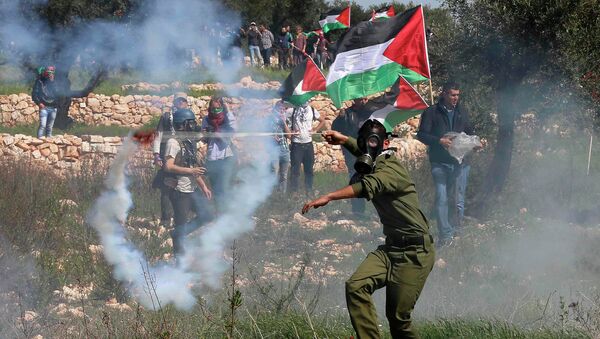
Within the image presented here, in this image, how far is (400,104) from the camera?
13.0 meters

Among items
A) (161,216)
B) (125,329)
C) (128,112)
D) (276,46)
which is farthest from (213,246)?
(276,46)

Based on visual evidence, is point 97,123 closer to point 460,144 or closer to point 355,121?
point 355,121

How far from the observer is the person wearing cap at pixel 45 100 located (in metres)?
15.0

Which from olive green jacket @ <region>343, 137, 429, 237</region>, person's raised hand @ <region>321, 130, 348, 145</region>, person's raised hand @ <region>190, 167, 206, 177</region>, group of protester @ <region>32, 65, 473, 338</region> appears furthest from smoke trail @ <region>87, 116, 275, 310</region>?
olive green jacket @ <region>343, 137, 429, 237</region>

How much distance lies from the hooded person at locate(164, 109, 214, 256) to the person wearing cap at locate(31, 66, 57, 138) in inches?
130

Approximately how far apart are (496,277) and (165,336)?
5.77 metres

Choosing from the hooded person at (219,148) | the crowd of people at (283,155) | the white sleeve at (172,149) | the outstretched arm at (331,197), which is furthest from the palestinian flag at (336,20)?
the outstretched arm at (331,197)

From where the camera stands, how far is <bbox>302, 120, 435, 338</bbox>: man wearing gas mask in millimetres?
7227

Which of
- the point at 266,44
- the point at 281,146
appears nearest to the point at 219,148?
the point at 281,146

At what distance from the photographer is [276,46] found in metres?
19.2

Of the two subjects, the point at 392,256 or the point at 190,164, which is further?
the point at 190,164

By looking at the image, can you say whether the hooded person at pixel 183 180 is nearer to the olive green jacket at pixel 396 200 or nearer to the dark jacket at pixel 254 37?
the olive green jacket at pixel 396 200

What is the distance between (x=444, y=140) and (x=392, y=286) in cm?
561

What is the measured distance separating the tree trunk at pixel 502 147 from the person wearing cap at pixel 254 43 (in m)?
3.63
